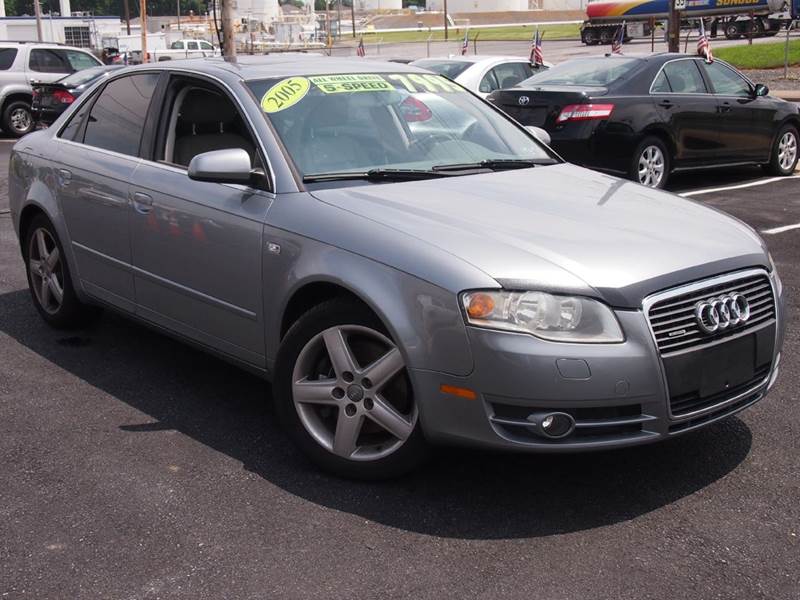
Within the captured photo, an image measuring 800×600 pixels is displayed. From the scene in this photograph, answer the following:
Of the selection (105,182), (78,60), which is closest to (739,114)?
(105,182)

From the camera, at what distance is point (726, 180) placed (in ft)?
41.4

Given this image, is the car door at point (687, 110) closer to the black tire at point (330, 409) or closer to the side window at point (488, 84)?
the side window at point (488, 84)

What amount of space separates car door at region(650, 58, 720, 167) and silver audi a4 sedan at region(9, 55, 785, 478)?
20.3ft

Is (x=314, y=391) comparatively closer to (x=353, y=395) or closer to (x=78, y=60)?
(x=353, y=395)

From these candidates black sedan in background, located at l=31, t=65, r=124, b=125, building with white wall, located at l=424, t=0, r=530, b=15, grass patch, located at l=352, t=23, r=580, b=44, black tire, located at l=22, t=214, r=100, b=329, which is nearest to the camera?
black tire, located at l=22, t=214, r=100, b=329

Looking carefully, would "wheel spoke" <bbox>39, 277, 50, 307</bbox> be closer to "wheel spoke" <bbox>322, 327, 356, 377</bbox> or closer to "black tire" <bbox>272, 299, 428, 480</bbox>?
"black tire" <bbox>272, 299, 428, 480</bbox>

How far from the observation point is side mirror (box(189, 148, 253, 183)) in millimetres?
4309

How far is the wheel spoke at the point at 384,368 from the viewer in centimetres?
378

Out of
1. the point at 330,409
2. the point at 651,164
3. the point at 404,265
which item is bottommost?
the point at 651,164

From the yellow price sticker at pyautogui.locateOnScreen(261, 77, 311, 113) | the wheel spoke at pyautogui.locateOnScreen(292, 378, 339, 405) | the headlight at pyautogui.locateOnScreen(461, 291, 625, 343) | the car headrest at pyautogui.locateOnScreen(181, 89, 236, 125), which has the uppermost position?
the yellow price sticker at pyautogui.locateOnScreen(261, 77, 311, 113)

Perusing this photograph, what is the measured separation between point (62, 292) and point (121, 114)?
1.15 m

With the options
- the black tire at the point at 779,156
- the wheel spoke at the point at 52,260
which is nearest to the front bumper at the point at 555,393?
the wheel spoke at the point at 52,260

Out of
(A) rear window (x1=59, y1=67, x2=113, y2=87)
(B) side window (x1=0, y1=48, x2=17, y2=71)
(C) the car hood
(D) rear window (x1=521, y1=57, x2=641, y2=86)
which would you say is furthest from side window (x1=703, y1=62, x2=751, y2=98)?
(B) side window (x1=0, y1=48, x2=17, y2=71)

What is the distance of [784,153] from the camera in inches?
501
